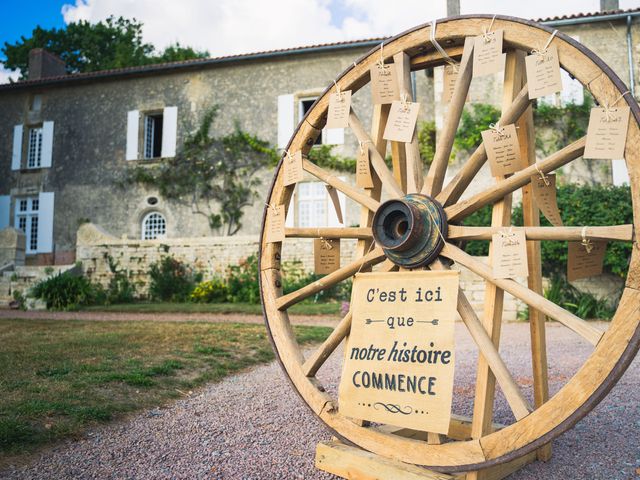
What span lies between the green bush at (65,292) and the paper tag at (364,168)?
10.6m

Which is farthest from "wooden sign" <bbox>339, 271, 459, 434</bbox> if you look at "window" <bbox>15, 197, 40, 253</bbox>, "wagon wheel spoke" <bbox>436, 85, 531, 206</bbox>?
"window" <bbox>15, 197, 40, 253</bbox>

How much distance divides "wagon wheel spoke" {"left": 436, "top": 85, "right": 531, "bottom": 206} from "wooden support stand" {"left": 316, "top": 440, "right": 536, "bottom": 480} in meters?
1.25

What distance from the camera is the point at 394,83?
9.10 ft

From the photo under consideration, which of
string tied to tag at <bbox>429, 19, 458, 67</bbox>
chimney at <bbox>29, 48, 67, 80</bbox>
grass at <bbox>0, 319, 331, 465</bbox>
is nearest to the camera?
string tied to tag at <bbox>429, 19, 458, 67</bbox>

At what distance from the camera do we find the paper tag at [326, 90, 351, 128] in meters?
2.82

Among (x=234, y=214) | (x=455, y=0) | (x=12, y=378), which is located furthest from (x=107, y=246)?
(x=455, y=0)

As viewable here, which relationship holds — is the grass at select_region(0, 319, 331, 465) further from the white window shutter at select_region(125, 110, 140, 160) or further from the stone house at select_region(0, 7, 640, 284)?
the white window shutter at select_region(125, 110, 140, 160)

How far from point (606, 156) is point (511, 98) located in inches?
26.4

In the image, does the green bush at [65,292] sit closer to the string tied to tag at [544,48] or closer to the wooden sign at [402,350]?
the wooden sign at [402,350]

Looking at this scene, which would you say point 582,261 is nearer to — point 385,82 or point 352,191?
point 352,191

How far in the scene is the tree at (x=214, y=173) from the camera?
1608cm

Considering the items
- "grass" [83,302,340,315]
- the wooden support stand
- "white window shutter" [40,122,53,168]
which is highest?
"white window shutter" [40,122,53,168]

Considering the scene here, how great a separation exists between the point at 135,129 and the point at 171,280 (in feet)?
21.8

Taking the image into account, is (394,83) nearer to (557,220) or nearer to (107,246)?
(557,220)
